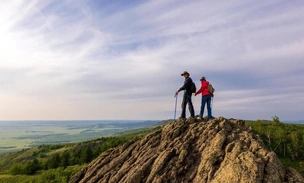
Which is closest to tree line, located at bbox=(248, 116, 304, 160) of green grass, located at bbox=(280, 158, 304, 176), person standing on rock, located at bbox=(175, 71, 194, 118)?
green grass, located at bbox=(280, 158, 304, 176)

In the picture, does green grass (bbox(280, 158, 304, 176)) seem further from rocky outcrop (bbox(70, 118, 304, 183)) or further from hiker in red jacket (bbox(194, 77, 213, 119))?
rocky outcrop (bbox(70, 118, 304, 183))

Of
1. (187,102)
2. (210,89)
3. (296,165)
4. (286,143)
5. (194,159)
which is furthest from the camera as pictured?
(286,143)

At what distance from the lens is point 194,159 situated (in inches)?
Result: 899

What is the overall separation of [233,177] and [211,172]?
7.33 ft

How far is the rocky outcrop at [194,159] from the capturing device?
19.1 metres

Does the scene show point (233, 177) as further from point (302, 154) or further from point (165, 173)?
point (302, 154)

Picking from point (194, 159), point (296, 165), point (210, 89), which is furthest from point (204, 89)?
point (296, 165)

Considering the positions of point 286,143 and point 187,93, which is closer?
point 187,93

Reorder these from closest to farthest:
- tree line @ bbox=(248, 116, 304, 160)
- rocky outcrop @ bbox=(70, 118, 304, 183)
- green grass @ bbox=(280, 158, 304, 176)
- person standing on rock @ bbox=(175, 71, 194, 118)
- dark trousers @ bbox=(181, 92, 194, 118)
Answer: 1. rocky outcrop @ bbox=(70, 118, 304, 183)
2. person standing on rock @ bbox=(175, 71, 194, 118)
3. dark trousers @ bbox=(181, 92, 194, 118)
4. green grass @ bbox=(280, 158, 304, 176)
5. tree line @ bbox=(248, 116, 304, 160)

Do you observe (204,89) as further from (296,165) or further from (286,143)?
(286,143)

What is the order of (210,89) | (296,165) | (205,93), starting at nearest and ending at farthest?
(210,89) < (205,93) < (296,165)

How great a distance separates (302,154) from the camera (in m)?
116

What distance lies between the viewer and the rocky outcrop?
1914 cm

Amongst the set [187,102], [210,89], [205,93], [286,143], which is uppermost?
[210,89]
